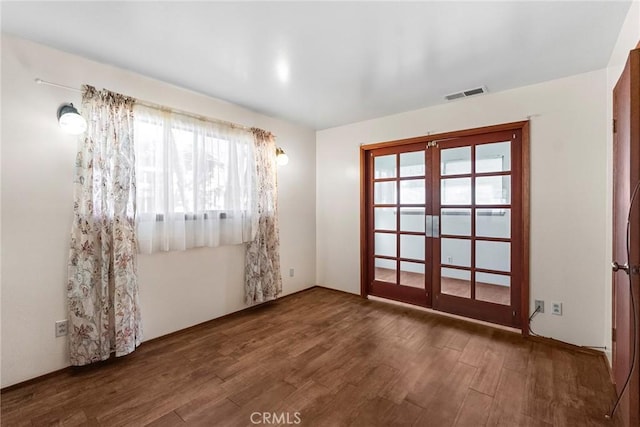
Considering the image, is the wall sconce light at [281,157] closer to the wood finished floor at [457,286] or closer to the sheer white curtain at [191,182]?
the sheer white curtain at [191,182]

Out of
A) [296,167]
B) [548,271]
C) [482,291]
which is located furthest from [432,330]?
[296,167]

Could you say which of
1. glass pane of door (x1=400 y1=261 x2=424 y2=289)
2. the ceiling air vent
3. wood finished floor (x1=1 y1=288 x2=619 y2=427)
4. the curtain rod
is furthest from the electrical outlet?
the ceiling air vent

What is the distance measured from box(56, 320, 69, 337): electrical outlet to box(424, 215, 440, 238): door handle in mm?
3655

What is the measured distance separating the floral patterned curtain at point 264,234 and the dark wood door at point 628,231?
3131 mm

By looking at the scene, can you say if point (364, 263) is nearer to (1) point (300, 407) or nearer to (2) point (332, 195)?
(2) point (332, 195)

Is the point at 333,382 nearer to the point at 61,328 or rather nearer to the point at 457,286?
the point at 457,286

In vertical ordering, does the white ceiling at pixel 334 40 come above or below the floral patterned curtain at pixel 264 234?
above

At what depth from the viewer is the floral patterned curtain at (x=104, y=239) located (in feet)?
7.38

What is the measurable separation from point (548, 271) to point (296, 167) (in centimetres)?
326

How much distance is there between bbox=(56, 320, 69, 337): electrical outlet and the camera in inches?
87.2

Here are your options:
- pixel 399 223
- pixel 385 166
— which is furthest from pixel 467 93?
pixel 399 223

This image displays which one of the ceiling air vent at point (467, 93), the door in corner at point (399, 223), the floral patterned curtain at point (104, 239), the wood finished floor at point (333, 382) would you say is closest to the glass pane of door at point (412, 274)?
the door in corner at point (399, 223)

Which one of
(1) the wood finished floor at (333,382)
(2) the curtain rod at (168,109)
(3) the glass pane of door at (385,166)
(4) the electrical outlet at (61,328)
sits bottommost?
(1) the wood finished floor at (333,382)

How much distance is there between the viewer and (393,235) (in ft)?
12.7
